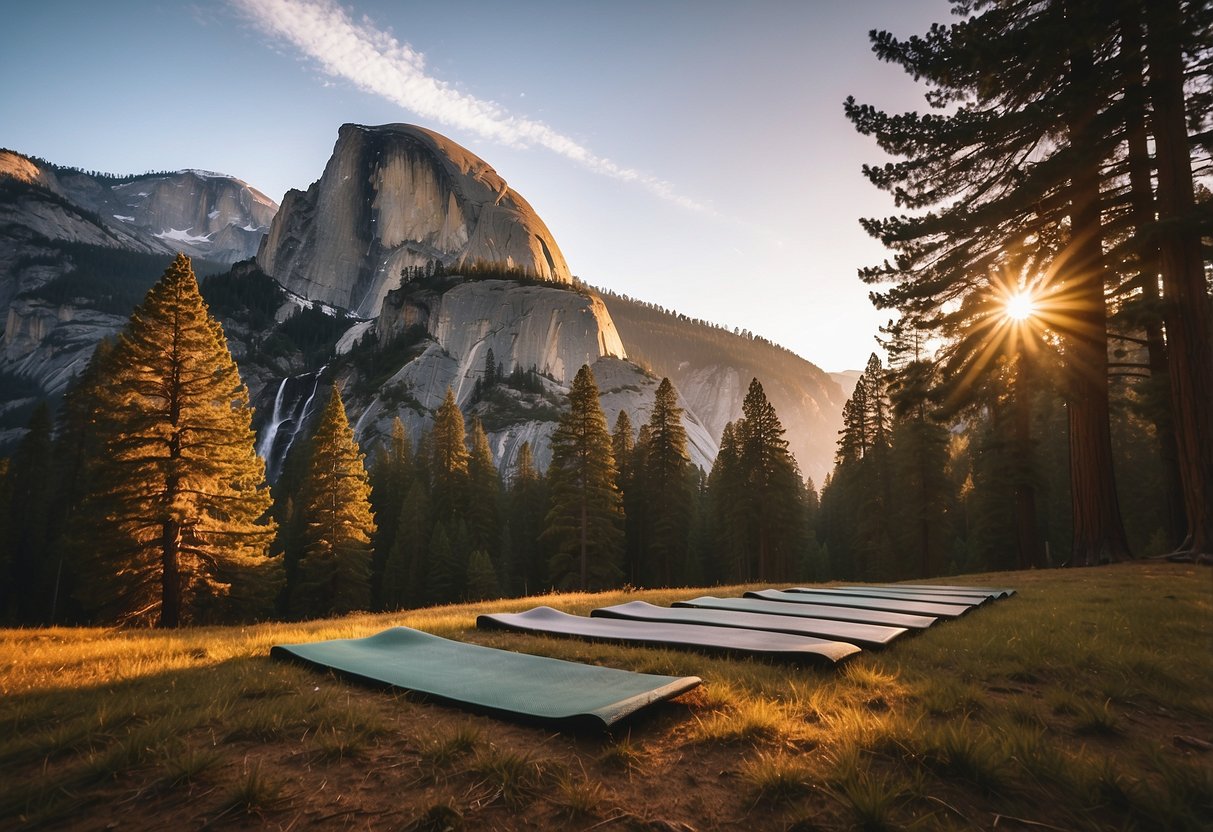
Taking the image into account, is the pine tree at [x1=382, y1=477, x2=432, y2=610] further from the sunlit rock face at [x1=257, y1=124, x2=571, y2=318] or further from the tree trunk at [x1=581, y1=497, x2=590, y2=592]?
the sunlit rock face at [x1=257, y1=124, x2=571, y2=318]

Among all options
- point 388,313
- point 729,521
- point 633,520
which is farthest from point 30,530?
point 388,313

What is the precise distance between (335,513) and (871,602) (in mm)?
23844

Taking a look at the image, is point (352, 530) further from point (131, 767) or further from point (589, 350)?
point (589, 350)

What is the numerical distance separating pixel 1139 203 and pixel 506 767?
584 inches

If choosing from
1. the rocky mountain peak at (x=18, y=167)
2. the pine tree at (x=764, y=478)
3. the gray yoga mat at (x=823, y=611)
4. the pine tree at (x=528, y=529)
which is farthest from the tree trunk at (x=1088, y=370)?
the rocky mountain peak at (x=18, y=167)

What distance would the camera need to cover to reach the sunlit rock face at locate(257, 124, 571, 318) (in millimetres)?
106938

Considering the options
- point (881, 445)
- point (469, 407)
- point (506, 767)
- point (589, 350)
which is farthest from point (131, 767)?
point (589, 350)

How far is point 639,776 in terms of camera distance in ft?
7.33

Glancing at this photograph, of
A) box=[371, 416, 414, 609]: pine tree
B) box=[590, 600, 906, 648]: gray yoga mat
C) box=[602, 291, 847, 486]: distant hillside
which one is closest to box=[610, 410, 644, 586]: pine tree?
box=[371, 416, 414, 609]: pine tree

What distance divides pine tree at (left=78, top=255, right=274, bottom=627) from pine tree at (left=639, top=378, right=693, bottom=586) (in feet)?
76.7

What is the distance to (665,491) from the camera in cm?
3403

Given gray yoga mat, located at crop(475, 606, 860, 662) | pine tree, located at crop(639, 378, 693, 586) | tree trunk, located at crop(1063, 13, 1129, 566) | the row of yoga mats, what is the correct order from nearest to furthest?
the row of yoga mats
gray yoga mat, located at crop(475, 606, 860, 662)
tree trunk, located at crop(1063, 13, 1129, 566)
pine tree, located at crop(639, 378, 693, 586)

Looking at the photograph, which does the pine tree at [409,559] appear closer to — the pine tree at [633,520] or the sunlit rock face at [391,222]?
the pine tree at [633,520]

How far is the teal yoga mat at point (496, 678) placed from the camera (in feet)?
9.00
